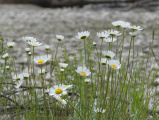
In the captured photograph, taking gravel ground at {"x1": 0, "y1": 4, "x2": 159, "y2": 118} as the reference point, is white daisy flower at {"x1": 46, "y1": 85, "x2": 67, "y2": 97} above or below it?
above

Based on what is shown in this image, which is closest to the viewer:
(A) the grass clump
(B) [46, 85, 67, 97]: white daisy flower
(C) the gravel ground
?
(B) [46, 85, 67, 97]: white daisy flower

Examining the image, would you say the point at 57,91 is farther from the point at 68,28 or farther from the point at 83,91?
the point at 68,28

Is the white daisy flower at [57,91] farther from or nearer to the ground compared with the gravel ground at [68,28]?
farther from the ground

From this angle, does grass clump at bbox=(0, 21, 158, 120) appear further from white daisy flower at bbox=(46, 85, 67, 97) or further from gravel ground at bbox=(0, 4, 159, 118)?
gravel ground at bbox=(0, 4, 159, 118)

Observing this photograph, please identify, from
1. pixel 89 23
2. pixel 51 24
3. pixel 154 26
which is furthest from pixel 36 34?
pixel 154 26

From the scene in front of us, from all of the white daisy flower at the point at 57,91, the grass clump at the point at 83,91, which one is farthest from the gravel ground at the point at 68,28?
the white daisy flower at the point at 57,91

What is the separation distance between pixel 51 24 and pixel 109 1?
309 centimetres

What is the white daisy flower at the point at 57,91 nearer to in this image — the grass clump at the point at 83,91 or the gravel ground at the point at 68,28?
the grass clump at the point at 83,91

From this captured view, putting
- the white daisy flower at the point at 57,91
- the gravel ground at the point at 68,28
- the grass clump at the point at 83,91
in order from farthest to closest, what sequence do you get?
1. the gravel ground at the point at 68,28
2. the grass clump at the point at 83,91
3. the white daisy flower at the point at 57,91

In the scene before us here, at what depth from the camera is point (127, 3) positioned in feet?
27.2

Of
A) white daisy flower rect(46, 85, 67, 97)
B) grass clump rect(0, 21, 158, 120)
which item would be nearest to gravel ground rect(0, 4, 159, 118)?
grass clump rect(0, 21, 158, 120)

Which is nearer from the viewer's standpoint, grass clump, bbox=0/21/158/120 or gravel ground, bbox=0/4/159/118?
grass clump, bbox=0/21/158/120

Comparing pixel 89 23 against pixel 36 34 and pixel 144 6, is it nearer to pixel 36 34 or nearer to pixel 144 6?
pixel 36 34

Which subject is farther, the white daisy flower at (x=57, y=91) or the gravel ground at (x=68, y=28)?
the gravel ground at (x=68, y=28)
